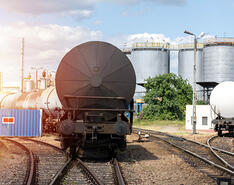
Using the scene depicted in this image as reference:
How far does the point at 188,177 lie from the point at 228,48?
62341mm

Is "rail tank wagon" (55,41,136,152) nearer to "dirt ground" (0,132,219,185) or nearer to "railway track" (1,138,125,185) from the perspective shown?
"railway track" (1,138,125,185)

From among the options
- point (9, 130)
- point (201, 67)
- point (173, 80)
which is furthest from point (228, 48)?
point (9, 130)

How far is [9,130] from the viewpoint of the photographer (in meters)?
21.4

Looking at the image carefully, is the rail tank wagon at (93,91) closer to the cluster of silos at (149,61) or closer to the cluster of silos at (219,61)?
the cluster of silos at (219,61)

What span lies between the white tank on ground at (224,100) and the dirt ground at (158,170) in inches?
466

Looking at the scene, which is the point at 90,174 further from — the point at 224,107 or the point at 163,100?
the point at 163,100

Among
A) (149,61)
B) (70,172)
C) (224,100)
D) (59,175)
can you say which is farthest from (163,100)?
(59,175)

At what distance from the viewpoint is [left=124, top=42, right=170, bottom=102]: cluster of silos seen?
71625mm

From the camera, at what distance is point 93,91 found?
39.3 feet

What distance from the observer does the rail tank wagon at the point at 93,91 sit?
11922 millimetres

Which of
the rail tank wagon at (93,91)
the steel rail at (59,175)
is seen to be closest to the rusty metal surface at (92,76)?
the rail tank wagon at (93,91)

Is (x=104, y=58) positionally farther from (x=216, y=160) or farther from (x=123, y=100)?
(x=216, y=160)

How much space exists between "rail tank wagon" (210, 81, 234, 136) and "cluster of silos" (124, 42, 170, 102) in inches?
1795

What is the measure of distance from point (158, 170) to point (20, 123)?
43.0 feet
